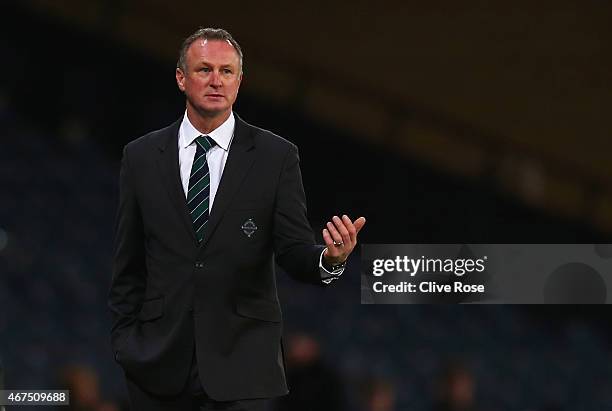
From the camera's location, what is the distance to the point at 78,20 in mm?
7566

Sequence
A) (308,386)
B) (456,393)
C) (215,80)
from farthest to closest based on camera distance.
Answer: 1. (456,393)
2. (308,386)
3. (215,80)

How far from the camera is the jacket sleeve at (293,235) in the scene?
7.02 feet

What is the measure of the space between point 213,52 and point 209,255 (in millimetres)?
383

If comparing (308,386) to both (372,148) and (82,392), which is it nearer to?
(82,392)

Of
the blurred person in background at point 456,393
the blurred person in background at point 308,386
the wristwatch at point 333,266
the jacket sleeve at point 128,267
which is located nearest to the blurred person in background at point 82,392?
the blurred person in background at point 308,386

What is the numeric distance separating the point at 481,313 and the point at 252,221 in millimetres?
4080

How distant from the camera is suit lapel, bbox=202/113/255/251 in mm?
2156

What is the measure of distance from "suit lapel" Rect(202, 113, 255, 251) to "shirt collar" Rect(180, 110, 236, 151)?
13 mm

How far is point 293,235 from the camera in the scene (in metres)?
2.17

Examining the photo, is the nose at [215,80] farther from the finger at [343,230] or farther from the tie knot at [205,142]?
the finger at [343,230]

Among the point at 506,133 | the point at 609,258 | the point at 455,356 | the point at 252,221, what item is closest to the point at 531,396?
the point at 455,356

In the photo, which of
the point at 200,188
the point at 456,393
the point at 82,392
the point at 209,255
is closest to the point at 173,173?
the point at 200,188

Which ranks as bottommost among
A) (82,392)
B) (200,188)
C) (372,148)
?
(82,392)

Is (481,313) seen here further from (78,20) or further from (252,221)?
(252,221)
